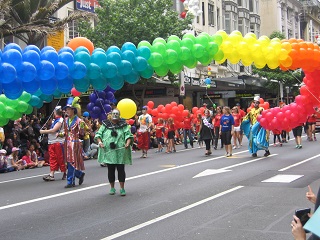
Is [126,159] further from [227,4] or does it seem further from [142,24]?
[227,4]

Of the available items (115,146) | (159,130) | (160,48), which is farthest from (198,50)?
(159,130)

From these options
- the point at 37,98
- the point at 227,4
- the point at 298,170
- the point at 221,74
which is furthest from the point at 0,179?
the point at 227,4

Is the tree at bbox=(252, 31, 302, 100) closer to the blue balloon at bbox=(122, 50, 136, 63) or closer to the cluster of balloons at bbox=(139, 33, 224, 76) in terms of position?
the cluster of balloons at bbox=(139, 33, 224, 76)

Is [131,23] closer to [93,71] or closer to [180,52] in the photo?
[180,52]

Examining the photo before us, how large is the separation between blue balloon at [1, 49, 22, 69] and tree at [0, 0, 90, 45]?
666 cm

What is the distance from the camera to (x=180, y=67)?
567 inches

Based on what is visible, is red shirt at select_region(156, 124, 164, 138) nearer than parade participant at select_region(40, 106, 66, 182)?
No

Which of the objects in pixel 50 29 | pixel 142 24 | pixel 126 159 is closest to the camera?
pixel 126 159

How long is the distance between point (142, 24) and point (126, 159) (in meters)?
17.4

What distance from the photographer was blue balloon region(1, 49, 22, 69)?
37.8ft

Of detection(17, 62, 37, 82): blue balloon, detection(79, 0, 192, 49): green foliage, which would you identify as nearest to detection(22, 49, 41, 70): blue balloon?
detection(17, 62, 37, 82): blue balloon

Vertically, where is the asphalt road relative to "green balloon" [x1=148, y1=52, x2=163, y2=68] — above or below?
below

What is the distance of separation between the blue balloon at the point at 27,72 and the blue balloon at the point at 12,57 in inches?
5.5

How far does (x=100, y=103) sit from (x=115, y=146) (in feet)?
30.1
